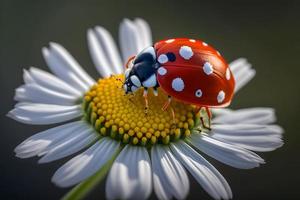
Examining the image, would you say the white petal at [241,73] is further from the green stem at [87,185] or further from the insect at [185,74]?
the green stem at [87,185]

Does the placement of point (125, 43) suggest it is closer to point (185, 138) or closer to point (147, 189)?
point (185, 138)

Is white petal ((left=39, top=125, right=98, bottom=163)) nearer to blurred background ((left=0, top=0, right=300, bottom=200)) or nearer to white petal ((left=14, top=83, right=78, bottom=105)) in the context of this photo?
white petal ((left=14, top=83, right=78, bottom=105))

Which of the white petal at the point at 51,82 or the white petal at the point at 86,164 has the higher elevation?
the white petal at the point at 51,82

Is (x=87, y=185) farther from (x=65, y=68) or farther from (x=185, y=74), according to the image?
(x=65, y=68)

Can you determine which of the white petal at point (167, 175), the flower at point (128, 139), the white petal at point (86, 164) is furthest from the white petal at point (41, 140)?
the white petal at point (167, 175)

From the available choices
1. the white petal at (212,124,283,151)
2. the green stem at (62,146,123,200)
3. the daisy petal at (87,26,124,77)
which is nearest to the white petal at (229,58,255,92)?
the white petal at (212,124,283,151)

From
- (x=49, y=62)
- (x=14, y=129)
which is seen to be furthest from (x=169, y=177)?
(x=14, y=129)
